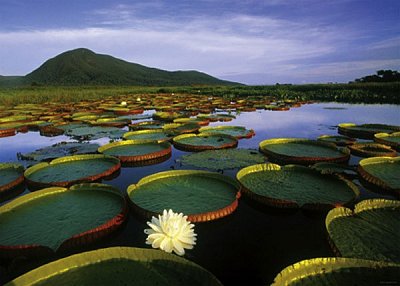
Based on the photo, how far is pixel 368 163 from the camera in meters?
4.49

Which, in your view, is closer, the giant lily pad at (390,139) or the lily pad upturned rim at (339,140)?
the giant lily pad at (390,139)

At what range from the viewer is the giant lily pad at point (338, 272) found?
1848 millimetres

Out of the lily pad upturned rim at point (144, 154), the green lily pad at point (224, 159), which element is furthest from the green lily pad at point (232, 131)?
the lily pad upturned rim at point (144, 154)

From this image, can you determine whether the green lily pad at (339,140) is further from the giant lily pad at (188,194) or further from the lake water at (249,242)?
the giant lily pad at (188,194)

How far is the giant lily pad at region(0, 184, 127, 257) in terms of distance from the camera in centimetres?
258

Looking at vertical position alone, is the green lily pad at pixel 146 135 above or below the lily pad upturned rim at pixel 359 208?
below

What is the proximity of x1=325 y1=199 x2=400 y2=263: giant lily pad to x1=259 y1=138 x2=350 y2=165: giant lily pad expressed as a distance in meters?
2.11

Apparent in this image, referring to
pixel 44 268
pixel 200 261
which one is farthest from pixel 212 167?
pixel 44 268

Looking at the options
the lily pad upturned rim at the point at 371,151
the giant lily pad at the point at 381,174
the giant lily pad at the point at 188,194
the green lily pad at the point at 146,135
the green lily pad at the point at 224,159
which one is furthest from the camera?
the green lily pad at the point at 146,135

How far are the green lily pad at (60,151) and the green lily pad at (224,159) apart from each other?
240 cm

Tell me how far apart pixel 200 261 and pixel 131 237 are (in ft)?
2.73

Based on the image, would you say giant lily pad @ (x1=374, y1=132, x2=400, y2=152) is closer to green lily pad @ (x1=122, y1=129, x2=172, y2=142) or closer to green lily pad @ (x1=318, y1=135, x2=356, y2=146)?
green lily pad @ (x1=318, y1=135, x2=356, y2=146)

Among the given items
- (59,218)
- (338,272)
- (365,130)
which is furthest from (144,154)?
(365,130)

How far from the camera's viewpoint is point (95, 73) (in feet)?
306
